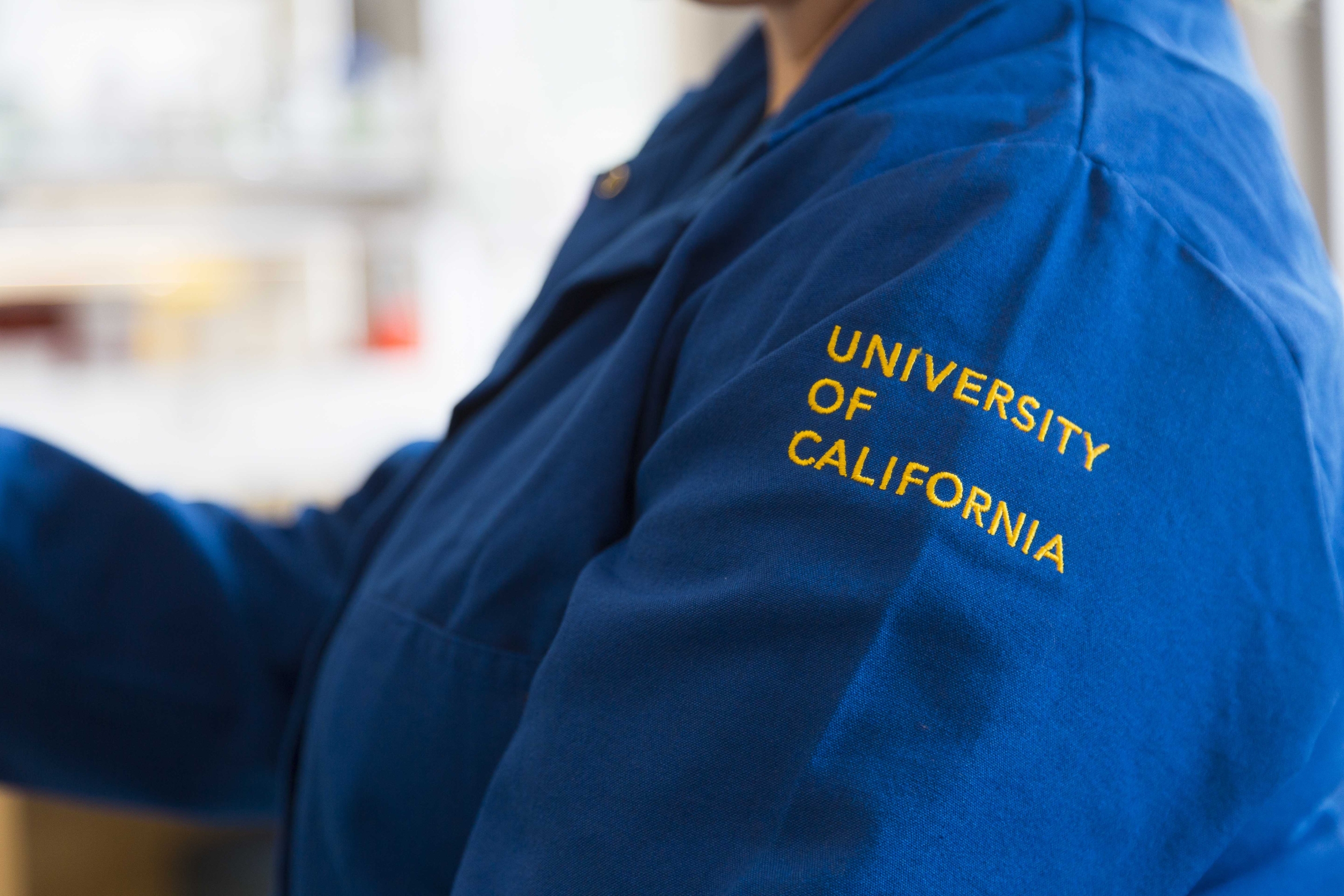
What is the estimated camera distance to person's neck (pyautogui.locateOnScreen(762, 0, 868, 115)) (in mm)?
662

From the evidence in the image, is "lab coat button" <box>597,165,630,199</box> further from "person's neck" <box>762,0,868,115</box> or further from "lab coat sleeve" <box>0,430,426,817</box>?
"lab coat sleeve" <box>0,430,426,817</box>

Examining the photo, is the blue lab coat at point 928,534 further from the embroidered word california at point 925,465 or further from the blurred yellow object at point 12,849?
the blurred yellow object at point 12,849

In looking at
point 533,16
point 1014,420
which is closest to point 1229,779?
point 1014,420

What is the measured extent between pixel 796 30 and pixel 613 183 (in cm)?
14

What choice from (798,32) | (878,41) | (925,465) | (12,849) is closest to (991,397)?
(925,465)

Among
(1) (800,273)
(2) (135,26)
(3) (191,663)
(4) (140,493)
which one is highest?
(2) (135,26)

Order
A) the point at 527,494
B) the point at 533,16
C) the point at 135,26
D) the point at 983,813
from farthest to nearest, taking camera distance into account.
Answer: the point at 533,16 < the point at 135,26 < the point at 527,494 < the point at 983,813

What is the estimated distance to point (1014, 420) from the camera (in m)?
0.36

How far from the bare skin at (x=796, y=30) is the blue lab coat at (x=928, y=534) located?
0.13m

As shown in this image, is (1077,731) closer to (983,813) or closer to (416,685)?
(983,813)

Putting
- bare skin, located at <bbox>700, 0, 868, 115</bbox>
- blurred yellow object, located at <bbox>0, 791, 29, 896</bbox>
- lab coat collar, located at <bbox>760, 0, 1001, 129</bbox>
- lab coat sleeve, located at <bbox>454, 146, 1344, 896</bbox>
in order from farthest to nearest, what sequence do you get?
1. blurred yellow object, located at <bbox>0, 791, 29, 896</bbox>
2. bare skin, located at <bbox>700, 0, 868, 115</bbox>
3. lab coat collar, located at <bbox>760, 0, 1001, 129</bbox>
4. lab coat sleeve, located at <bbox>454, 146, 1344, 896</bbox>

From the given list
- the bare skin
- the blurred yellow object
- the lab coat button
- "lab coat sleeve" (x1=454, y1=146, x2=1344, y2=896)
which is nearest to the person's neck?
the bare skin

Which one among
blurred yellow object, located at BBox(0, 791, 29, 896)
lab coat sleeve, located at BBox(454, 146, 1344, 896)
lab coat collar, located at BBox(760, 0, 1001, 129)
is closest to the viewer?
lab coat sleeve, located at BBox(454, 146, 1344, 896)

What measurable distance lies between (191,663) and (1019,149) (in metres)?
0.61
